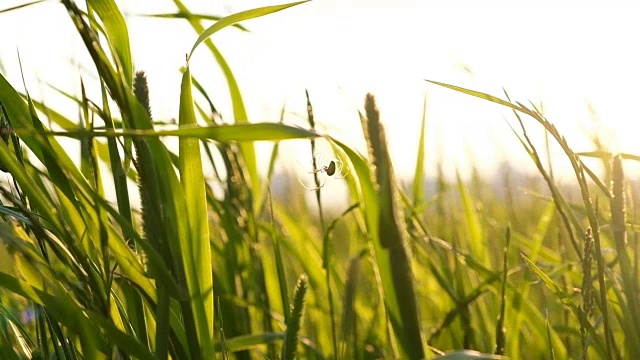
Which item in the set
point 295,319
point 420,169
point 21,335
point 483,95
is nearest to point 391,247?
point 295,319

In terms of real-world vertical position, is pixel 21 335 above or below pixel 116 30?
below

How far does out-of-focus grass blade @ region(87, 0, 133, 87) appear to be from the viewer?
833 mm

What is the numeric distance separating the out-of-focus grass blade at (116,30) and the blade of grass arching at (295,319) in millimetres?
265

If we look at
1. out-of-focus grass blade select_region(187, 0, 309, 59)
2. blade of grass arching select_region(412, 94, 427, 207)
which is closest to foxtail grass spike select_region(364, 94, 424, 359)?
out-of-focus grass blade select_region(187, 0, 309, 59)

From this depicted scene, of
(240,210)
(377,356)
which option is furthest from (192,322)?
(377,356)

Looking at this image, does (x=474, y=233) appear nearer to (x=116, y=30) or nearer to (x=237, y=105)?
(x=237, y=105)

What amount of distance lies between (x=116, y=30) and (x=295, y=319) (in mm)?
337

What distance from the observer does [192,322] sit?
32.0 inches

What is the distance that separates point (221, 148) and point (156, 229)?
56 centimetres

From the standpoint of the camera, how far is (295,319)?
2.69 ft

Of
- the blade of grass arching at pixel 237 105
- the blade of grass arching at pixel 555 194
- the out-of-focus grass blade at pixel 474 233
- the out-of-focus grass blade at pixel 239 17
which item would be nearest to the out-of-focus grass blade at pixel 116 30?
the out-of-focus grass blade at pixel 239 17

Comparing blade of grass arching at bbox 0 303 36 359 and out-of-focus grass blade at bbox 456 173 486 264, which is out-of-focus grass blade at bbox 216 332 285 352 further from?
out-of-focus grass blade at bbox 456 173 486 264

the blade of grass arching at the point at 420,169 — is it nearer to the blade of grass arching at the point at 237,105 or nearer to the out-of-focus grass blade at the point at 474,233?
the out-of-focus grass blade at the point at 474,233

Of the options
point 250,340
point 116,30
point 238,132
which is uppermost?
point 116,30
